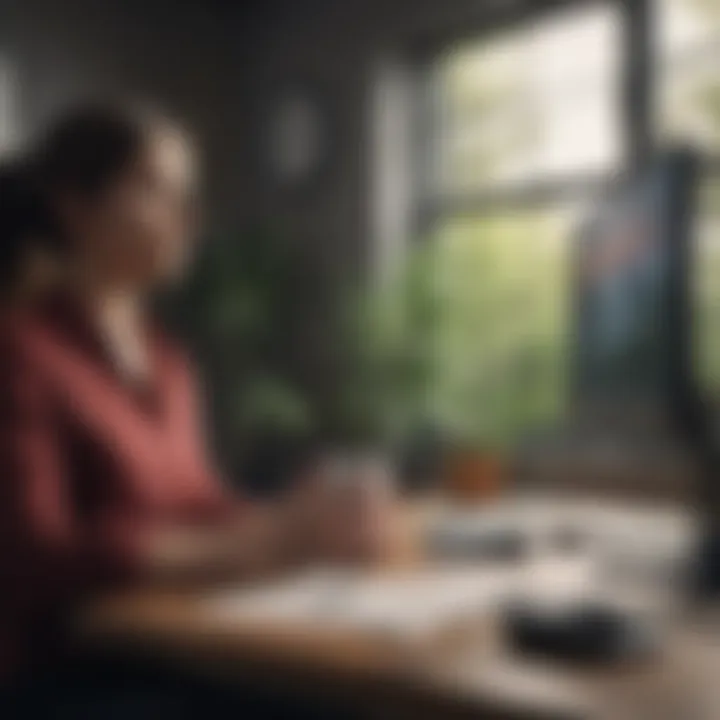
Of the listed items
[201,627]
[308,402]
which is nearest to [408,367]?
[308,402]

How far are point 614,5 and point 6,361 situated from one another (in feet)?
1.07

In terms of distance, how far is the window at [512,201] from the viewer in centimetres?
54

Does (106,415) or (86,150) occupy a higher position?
(86,150)

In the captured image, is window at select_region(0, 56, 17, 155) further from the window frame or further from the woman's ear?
the window frame

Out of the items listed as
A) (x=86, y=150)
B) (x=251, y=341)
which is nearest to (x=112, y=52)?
(x=86, y=150)

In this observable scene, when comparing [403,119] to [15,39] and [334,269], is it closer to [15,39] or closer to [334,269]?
[334,269]

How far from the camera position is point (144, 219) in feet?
1.86

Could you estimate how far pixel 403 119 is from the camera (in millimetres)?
578

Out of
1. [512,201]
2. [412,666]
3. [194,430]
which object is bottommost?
[412,666]

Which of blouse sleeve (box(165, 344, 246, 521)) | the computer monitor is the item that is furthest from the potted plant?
the computer monitor

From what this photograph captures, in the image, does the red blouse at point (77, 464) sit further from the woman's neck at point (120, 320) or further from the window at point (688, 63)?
the window at point (688, 63)

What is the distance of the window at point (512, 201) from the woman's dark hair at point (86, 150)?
0.15 m

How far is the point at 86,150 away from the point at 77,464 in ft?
0.50

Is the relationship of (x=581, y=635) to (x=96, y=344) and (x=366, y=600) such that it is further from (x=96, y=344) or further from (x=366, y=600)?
(x=96, y=344)
